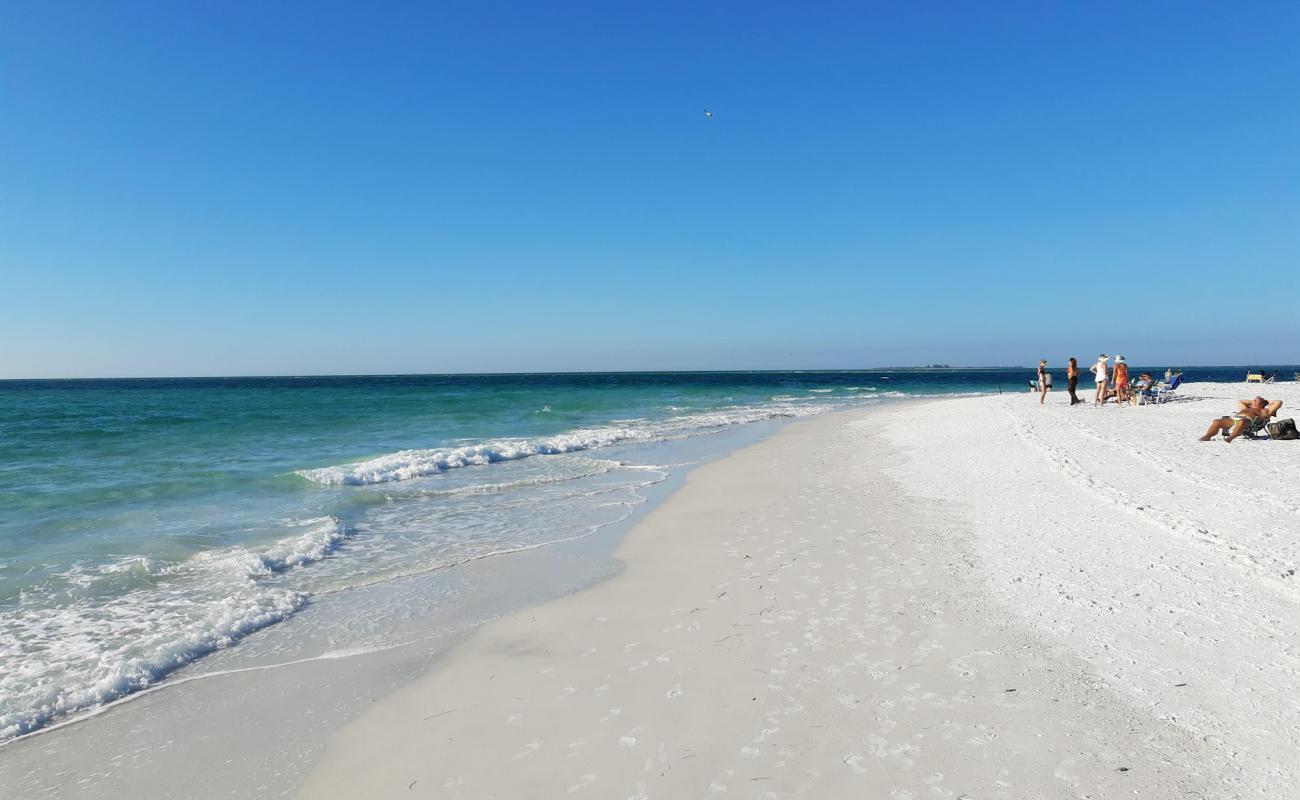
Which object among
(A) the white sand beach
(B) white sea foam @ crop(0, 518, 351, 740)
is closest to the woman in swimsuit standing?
(A) the white sand beach

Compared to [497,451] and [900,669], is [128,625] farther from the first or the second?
[497,451]

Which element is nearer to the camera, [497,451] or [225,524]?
[225,524]

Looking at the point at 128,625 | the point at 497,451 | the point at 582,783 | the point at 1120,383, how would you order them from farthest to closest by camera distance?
1. the point at 1120,383
2. the point at 497,451
3. the point at 128,625
4. the point at 582,783


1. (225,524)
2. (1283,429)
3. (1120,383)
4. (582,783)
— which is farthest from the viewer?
(1120,383)

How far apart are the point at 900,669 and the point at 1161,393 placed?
2469 cm

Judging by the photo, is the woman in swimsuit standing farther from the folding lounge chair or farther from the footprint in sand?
the footprint in sand

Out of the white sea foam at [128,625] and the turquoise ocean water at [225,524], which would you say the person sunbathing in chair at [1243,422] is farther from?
the white sea foam at [128,625]

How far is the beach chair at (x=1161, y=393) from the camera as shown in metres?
22.3

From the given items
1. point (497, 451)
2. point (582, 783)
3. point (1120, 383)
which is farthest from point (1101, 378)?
point (582, 783)

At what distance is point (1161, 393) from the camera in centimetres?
2284

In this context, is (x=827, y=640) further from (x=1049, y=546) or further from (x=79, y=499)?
(x=79, y=499)

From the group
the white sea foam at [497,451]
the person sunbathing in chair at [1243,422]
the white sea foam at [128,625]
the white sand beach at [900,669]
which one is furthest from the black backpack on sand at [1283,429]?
the white sea foam at [128,625]

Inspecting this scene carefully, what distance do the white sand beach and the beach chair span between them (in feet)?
53.1

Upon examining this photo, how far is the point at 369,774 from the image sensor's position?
3660 mm
